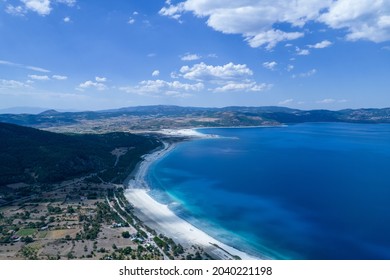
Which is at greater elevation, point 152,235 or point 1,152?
point 1,152

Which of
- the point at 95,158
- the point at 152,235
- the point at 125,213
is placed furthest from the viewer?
the point at 95,158

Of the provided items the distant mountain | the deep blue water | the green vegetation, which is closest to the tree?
the deep blue water

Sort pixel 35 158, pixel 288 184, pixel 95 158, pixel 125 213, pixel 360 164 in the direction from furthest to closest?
1. pixel 360 164
2. pixel 95 158
3. pixel 35 158
4. pixel 288 184
5. pixel 125 213

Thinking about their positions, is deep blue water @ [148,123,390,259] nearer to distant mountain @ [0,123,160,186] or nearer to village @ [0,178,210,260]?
village @ [0,178,210,260]

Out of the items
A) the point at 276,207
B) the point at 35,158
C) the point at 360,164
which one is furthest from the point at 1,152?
the point at 360,164

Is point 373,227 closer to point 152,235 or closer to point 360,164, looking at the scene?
point 152,235

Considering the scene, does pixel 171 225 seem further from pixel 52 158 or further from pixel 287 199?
pixel 52 158
